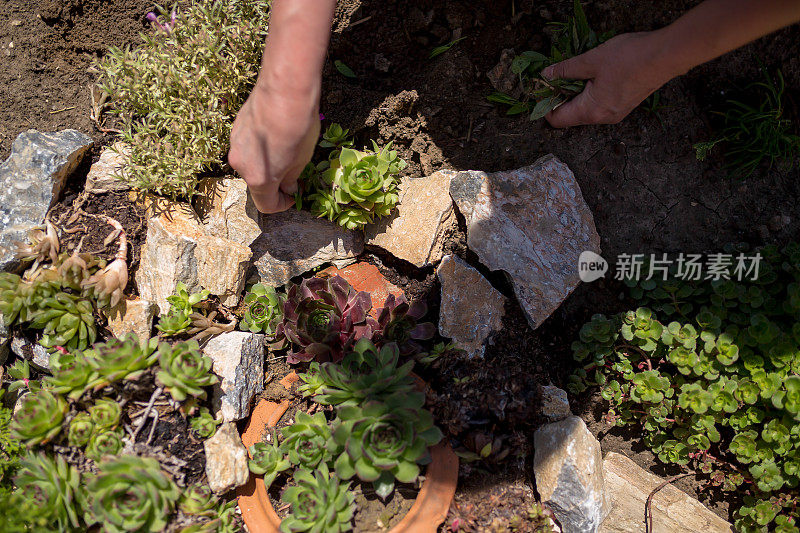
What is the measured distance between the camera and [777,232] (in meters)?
3.01

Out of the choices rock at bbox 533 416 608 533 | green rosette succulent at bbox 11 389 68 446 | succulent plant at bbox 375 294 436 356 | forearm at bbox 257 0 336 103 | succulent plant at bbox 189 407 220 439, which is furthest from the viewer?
succulent plant at bbox 375 294 436 356

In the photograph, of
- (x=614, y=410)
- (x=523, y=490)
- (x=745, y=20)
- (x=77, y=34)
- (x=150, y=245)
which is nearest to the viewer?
(x=745, y=20)

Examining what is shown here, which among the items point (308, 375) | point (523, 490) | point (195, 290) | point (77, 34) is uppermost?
point (77, 34)

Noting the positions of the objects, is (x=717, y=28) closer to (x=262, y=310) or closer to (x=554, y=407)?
(x=554, y=407)

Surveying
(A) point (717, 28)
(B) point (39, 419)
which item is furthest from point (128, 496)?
(A) point (717, 28)

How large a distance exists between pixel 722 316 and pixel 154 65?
3390mm

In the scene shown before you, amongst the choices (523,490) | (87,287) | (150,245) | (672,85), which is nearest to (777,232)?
(672,85)

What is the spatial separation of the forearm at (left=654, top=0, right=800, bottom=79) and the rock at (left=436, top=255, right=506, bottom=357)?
1.34 m

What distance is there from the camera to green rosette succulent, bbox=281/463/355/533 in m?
2.08

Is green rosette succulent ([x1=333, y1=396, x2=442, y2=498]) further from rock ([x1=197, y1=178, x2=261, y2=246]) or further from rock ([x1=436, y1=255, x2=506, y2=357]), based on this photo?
rock ([x1=197, y1=178, x2=261, y2=246])

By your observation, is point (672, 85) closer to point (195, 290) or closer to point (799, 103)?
point (799, 103)

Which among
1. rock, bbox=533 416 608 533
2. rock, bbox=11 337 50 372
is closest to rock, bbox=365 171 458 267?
rock, bbox=533 416 608 533

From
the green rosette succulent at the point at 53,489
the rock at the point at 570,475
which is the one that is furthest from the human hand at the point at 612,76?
the green rosette succulent at the point at 53,489

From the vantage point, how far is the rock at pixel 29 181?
2.57 metres
